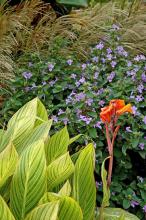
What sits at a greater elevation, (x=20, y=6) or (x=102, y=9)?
(x=20, y=6)

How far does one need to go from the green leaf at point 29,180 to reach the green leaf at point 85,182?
0.14m

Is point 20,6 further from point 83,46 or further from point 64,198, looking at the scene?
point 64,198

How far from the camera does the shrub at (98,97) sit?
8.23ft

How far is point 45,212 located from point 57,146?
1.55 feet

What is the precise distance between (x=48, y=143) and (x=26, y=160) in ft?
1.11

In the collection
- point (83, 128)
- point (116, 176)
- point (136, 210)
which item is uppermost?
point (83, 128)

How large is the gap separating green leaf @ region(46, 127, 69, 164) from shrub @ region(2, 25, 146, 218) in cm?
56

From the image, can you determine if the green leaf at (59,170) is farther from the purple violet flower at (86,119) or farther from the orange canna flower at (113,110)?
the purple violet flower at (86,119)

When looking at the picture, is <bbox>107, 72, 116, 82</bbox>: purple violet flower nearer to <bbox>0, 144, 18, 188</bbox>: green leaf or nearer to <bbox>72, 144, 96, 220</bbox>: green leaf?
<bbox>72, 144, 96, 220</bbox>: green leaf

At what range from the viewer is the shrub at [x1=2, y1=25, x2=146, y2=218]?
2.51 metres

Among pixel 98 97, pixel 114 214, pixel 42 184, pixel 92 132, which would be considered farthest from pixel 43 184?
pixel 98 97

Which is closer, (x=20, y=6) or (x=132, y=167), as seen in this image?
(x=132, y=167)

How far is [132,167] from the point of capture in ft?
8.98

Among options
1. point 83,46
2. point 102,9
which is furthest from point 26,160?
Result: point 102,9
